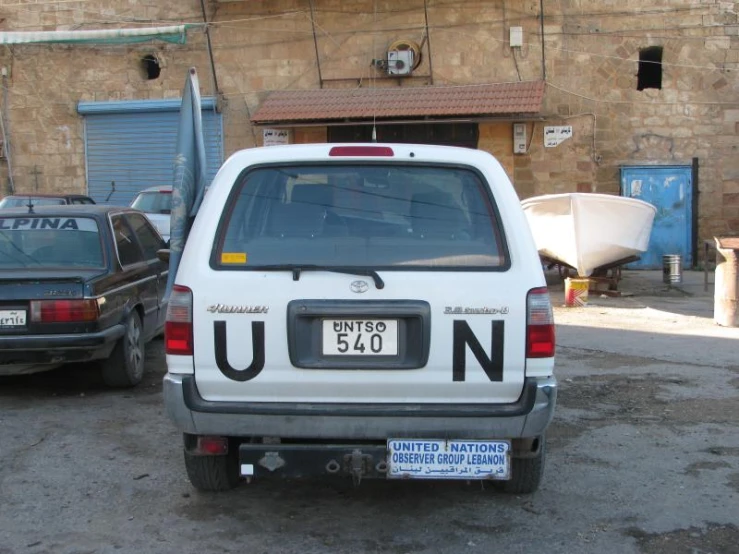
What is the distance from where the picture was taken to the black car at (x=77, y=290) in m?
5.62

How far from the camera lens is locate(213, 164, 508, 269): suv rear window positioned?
3.43 meters

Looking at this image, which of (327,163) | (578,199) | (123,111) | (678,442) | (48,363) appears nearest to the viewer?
(327,163)

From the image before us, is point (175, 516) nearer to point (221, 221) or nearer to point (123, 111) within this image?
point (221, 221)

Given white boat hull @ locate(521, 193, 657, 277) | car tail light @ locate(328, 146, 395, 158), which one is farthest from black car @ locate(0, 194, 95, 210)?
car tail light @ locate(328, 146, 395, 158)

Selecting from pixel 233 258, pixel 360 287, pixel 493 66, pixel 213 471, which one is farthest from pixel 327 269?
pixel 493 66

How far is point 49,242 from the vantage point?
20.6 ft

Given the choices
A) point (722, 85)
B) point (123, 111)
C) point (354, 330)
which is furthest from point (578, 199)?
point (123, 111)

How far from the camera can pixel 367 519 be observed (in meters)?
3.83

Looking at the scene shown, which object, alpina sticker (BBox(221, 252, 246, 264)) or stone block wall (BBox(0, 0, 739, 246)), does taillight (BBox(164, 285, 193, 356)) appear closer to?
alpina sticker (BBox(221, 252, 246, 264))

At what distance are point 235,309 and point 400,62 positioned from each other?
1402 centimetres

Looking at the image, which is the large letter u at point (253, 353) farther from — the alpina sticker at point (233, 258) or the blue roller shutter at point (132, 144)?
the blue roller shutter at point (132, 144)

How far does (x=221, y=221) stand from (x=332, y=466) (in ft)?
3.86

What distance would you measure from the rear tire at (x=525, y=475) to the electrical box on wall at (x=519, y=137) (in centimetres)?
1298

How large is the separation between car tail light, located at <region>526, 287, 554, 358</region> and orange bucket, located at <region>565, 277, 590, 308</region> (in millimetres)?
7986
